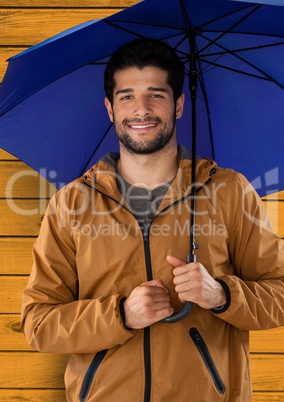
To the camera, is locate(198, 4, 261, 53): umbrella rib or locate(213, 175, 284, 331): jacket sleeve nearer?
locate(198, 4, 261, 53): umbrella rib

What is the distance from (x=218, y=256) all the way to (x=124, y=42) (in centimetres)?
70

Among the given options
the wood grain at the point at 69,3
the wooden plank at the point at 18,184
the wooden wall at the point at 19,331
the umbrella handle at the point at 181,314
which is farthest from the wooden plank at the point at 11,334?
the wood grain at the point at 69,3

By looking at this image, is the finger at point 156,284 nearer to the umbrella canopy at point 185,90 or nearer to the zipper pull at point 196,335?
the zipper pull at point 196,335

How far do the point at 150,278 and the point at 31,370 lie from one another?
37.6 inches

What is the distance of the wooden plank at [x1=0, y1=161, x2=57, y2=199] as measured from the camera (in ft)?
8.16

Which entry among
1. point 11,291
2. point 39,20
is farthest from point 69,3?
point 11,291

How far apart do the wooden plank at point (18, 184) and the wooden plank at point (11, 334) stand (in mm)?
490

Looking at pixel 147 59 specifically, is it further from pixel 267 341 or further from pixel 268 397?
pixel 268 397

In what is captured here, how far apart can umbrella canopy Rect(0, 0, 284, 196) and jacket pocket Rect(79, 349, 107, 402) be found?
0.64 meters

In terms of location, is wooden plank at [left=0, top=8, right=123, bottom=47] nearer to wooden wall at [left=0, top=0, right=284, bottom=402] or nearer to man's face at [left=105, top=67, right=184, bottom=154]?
wooden wall at [left=0, top=0, right=284, bottom=402]

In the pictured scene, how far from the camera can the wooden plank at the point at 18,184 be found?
249 cm

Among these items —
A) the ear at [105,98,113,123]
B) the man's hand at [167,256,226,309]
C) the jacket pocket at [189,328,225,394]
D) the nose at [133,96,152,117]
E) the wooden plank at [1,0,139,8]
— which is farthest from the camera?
the wooden plank at [1,0,139,8]

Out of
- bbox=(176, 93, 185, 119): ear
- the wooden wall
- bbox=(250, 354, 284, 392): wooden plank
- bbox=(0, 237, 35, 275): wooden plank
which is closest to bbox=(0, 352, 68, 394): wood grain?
the wooden wall

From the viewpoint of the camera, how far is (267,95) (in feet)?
6.55
